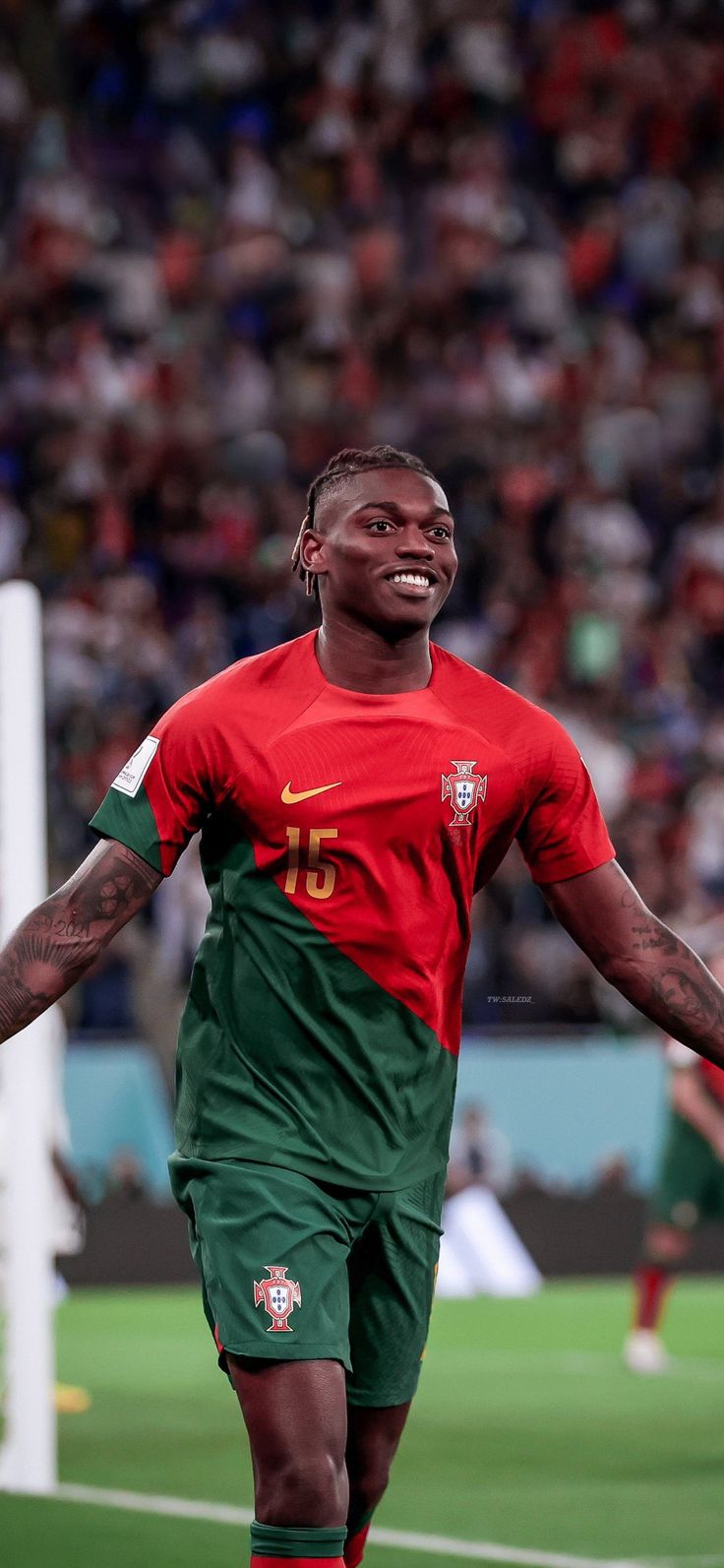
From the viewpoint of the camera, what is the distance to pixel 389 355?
19.6 m

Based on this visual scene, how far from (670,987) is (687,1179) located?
745 centimetres

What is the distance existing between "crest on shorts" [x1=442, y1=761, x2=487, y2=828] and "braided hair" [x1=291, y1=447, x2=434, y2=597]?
0.48m

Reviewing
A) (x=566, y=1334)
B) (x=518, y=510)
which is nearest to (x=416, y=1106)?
(x=566, y=1334)

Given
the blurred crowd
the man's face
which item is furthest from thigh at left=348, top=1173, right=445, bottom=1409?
the blurred crowd

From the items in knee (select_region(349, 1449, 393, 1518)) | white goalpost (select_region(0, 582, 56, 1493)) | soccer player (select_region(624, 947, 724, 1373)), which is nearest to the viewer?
knee (select_region(349, 1449, 393, 1518))

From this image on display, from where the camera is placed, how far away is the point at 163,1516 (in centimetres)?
732

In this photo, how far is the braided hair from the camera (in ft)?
14.2

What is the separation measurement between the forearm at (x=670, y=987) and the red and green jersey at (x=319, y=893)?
1.17 feet

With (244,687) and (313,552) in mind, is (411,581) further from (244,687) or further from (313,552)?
(244,687)

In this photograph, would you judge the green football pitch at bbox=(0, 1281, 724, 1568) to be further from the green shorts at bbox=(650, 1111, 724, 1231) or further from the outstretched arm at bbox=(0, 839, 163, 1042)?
the outstretched arm at bbox=(0, 839, 163, 1042)

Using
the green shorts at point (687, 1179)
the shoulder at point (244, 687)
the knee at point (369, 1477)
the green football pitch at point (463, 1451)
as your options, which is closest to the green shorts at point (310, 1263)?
the knee at point (369, 1477)

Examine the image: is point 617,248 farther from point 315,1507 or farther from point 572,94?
point 315,1507

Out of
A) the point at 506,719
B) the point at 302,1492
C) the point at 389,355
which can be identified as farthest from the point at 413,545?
the point at 389,355

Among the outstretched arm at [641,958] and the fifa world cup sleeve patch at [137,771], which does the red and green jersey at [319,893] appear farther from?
the outstretched arm at [641,958]
